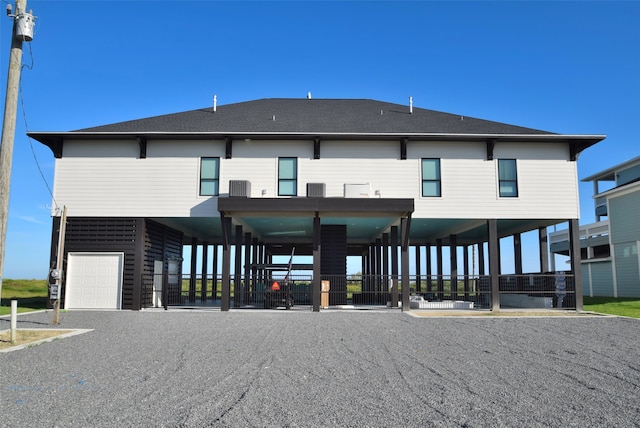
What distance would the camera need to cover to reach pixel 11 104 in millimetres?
11148

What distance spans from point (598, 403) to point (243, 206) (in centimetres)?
1426

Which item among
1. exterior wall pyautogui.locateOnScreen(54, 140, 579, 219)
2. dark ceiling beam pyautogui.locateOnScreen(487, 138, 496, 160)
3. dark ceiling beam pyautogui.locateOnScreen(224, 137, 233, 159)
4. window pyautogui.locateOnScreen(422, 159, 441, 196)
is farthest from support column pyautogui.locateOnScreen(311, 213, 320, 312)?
dark ceiling beam pyautogui.locateOnScreen(487, 138, 496, 160)

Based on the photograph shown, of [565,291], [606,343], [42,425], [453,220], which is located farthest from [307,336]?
[565,291]

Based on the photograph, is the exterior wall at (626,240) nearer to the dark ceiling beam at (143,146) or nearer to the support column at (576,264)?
the support column at (576,264)

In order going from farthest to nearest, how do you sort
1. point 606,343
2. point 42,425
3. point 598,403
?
point 606,343
point 598,403
point 42,425

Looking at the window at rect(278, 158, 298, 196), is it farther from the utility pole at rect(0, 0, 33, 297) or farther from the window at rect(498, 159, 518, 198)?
the utility pole at rect(0, 0, 33, 297)

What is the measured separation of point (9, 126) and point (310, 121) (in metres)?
12.7

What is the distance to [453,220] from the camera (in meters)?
21.8

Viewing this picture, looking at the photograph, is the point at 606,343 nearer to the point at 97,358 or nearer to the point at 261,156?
the point at 97,358

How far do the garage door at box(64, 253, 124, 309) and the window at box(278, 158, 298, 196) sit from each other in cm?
674

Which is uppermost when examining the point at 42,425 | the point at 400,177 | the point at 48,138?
the point at 48,138

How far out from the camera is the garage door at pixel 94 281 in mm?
19969

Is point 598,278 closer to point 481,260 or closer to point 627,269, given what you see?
point 627,269

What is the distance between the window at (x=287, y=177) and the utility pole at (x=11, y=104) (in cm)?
1051
